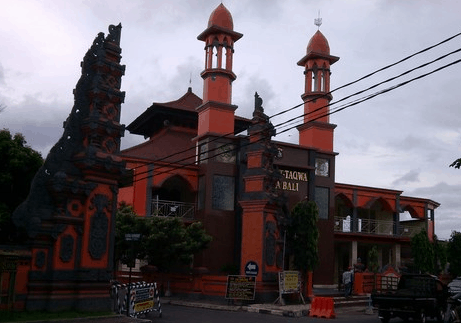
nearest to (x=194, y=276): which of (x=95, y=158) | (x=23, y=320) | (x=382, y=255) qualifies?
(x=95, y=158)

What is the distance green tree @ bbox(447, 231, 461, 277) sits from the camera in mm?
40406

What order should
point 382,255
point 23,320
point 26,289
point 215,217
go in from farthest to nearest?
point 382,255
point 215,217
point 26,289
point 23,320

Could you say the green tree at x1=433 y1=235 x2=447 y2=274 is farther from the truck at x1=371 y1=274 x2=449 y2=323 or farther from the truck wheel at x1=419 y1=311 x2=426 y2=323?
the truck wheel at x1=419 y1=311 x2=426 y2=323

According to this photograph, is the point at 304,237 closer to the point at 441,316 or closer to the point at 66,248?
the point at 441,316

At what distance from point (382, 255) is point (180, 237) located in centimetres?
2292

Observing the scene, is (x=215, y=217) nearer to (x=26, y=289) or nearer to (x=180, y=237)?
(x=180, y=237)

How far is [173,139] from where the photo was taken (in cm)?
3678

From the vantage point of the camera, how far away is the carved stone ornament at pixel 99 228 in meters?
18.5

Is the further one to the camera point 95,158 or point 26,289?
point 95,158

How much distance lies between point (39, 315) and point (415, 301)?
11.7 m

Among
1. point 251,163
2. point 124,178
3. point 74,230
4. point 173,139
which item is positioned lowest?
point 74,230

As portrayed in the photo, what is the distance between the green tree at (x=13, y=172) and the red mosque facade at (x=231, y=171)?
20.1ft

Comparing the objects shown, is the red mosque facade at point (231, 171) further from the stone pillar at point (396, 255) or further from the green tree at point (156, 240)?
the green tree at point (156, 240)

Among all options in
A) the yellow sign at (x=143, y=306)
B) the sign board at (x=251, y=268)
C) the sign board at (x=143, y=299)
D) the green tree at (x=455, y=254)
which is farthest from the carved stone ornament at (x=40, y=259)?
the green tree at (x=455, y=254)
